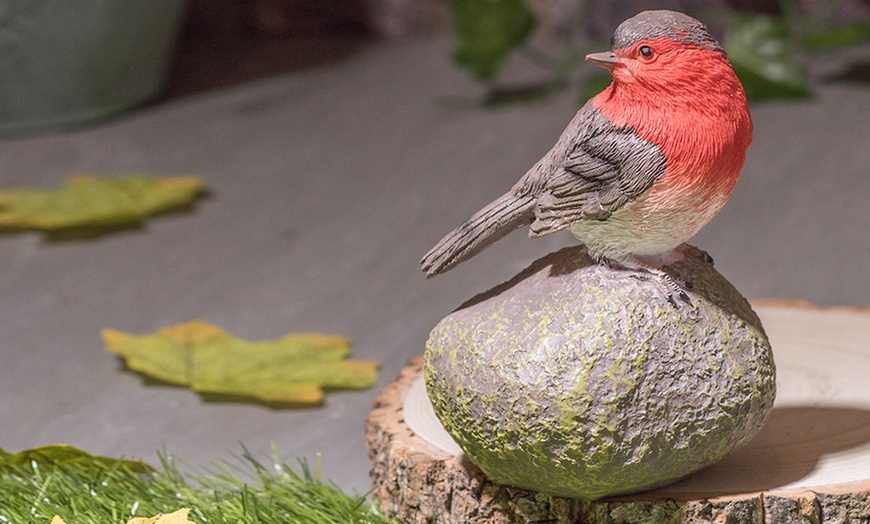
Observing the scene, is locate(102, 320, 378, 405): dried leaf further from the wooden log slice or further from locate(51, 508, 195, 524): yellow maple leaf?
locate(51, 508, 195, 524): yellow maple leaf

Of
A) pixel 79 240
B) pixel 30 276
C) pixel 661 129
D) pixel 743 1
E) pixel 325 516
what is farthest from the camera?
pixel 743 1

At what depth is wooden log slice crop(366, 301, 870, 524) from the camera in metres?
1.55

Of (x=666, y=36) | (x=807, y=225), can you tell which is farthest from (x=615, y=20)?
(x=666, y=36)

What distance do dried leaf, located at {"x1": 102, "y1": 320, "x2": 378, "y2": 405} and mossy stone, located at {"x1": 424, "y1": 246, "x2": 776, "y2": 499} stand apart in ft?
2.81

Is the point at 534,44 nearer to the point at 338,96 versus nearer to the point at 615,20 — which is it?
the point at 615,20

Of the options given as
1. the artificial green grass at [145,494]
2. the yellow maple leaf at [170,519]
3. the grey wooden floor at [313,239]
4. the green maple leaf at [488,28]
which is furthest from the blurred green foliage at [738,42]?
the yellow maple leaf at [170,519]

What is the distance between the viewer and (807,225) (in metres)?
3.17

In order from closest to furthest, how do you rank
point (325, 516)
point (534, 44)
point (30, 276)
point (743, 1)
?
point (325, 516) < point (30, 276) < point (743, 1) < point (534, 44)

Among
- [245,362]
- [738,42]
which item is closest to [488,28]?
[738,42]

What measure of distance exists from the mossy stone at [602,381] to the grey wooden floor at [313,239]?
0.64m

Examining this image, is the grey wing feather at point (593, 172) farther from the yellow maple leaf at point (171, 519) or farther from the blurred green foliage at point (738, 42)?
the blurred green foliage at point (738, 42)

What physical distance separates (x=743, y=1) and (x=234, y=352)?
256cm

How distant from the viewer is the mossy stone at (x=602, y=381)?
4.95ft

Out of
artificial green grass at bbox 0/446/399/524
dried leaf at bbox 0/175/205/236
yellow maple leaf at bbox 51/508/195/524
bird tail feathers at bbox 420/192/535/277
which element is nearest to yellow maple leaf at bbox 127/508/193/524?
yellow maple leaf at bbox 51/508/195/524
